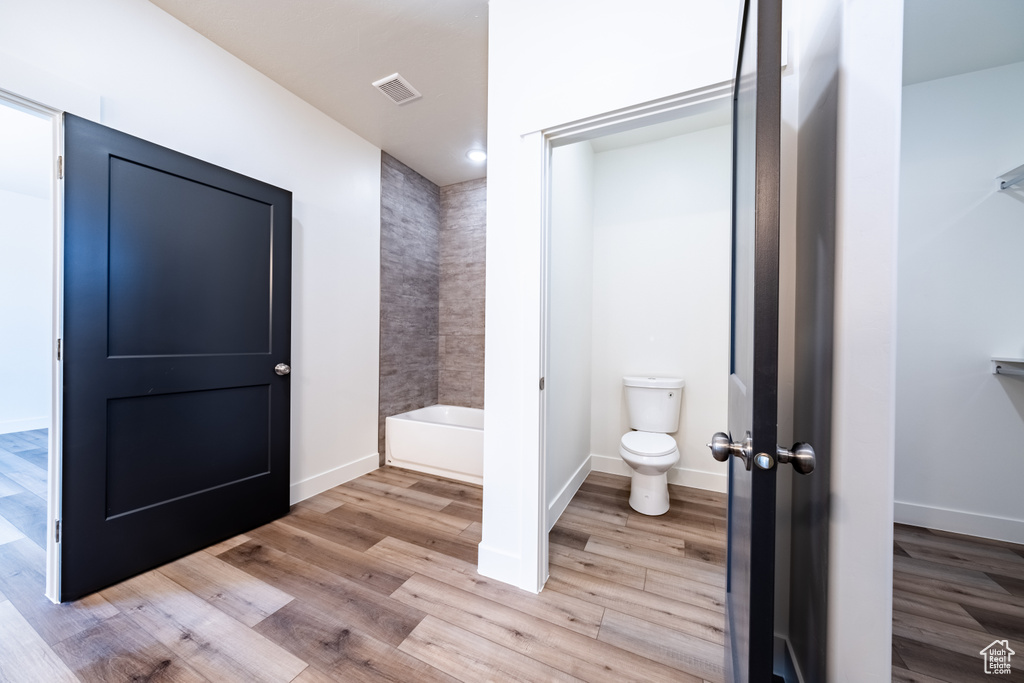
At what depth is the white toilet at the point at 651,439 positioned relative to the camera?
6.75 feet

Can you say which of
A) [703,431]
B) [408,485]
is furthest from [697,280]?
[408,485]

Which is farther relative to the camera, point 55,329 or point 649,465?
point 649,465

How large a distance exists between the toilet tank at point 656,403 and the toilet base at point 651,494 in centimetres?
38

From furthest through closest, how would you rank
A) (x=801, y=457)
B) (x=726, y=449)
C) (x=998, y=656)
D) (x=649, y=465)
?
1. (x=649, y=465)
2. (x=998, y=656)
3. (x=726, y=449)
4. (x=801, y=457)

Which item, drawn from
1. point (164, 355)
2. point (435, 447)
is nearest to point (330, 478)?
point (435, 447)

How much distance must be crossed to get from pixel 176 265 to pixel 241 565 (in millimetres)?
1469

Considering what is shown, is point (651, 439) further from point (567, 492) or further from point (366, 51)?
point (366, 51)

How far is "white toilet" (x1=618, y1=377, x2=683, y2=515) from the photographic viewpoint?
6.75 feet

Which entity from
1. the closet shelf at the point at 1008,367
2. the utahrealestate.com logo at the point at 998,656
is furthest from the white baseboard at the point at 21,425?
the closet shelf at the point at 1008,367

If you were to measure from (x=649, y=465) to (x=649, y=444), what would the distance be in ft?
0.48

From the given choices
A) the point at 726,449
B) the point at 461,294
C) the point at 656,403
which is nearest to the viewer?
the point at 726,449

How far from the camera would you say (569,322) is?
2.32 m

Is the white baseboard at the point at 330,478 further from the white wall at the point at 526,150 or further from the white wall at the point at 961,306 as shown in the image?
the white wall at the point at 961,306

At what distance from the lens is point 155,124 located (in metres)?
1.70
